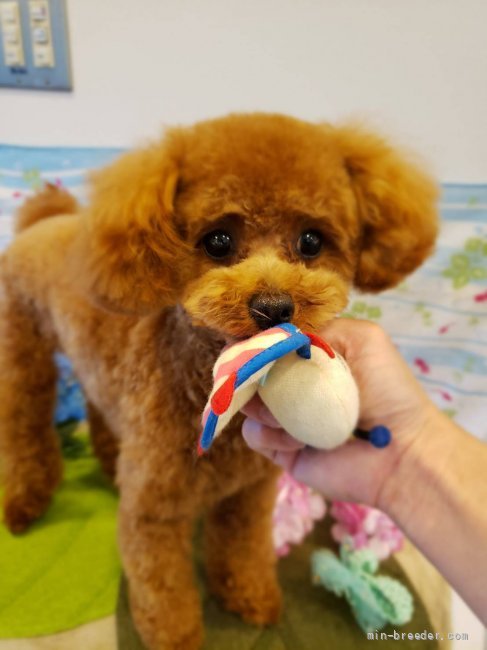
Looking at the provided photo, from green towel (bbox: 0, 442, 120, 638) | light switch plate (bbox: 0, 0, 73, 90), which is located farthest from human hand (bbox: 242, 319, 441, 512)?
light switch plate (bbox: 0, 0, 73, 90)

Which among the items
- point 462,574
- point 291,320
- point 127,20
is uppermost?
point 127,20

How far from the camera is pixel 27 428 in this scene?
1.16m

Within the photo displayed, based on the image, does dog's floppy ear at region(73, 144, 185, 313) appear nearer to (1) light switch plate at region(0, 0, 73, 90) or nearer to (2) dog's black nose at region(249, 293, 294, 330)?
(2) dog's black nose at region(249, 293, 294, 330)

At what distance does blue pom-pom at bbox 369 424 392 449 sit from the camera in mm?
665

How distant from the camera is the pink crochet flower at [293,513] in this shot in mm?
1116

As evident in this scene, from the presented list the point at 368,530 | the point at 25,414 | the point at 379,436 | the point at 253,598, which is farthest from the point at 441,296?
the point at 25,414

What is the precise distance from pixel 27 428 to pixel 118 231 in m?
0.77

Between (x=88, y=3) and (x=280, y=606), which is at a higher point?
(x=88, y=3)

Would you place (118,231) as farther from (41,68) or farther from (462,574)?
(41,68)

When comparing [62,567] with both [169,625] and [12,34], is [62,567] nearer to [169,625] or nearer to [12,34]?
[169,625]

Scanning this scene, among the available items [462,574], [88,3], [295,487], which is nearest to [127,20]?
[88,3]

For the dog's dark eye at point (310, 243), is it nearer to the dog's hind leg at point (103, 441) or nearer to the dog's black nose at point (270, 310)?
the dog's black nose at point (270, 310)

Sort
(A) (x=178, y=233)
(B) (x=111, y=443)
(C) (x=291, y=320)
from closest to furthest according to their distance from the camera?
(C) (x=291, y=320), (A) (x=178, y=233), (B) (x=111, y=443)

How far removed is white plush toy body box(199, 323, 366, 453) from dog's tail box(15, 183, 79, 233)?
839 millimetres
